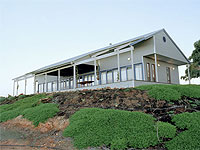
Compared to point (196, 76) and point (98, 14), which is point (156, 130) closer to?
point (98, 14)

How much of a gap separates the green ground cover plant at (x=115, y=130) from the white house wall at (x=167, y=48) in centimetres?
903

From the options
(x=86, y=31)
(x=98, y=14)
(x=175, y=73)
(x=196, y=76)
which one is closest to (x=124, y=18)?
(x=98, y=14)

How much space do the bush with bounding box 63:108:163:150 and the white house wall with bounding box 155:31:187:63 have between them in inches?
356

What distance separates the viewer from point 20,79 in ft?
68.7

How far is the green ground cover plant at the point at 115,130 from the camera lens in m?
4.13

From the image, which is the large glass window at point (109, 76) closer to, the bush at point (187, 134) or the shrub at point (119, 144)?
the bush at point (187, 134)

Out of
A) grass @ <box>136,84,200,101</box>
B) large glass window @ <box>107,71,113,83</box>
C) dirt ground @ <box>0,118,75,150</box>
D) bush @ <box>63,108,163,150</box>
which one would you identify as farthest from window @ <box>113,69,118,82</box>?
bush @ <box>63,108,163,150</box>

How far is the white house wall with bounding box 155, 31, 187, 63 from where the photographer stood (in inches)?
513

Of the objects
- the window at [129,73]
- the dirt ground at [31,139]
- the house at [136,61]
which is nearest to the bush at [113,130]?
the dirt ground at [31,139]

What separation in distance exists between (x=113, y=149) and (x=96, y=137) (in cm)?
55

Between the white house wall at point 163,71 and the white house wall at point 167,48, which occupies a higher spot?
the white house wall at point 167,48

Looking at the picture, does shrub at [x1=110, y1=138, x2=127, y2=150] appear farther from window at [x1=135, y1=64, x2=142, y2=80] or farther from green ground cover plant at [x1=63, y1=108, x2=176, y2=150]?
window at [x1=135, y1=64, x2=142, y2=80]

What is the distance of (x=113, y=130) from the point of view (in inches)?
176

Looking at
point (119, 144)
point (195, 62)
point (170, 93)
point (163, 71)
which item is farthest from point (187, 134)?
point (195, 62)
